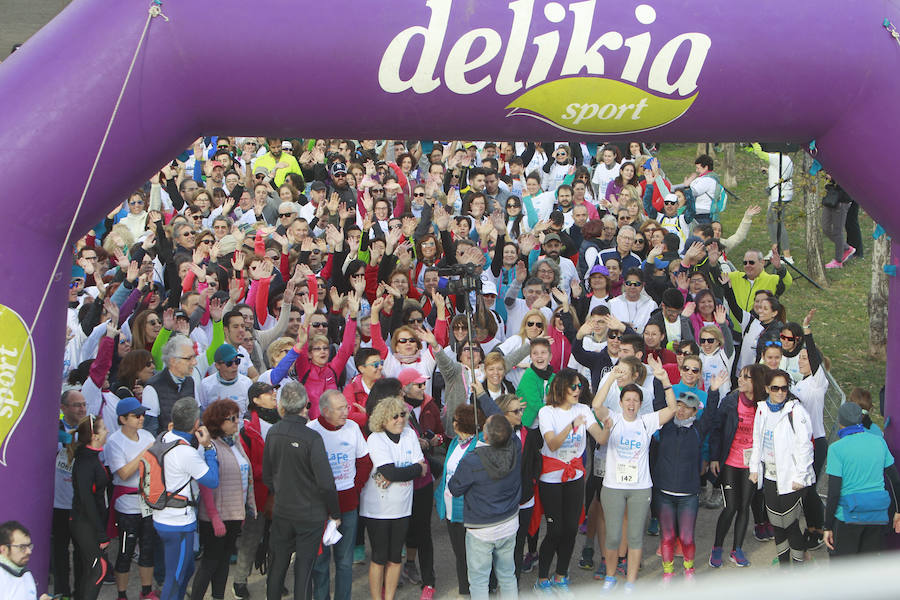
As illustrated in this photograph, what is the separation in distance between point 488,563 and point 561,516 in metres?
0.76

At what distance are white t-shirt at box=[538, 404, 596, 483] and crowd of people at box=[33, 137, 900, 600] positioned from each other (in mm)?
13

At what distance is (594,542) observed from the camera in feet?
24.8

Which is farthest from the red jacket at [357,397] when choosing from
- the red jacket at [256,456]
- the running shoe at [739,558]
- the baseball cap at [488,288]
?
the running shoe at [739,558]

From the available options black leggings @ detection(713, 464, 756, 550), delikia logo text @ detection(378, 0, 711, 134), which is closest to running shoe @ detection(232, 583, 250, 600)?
black leggings @ detection(713, 464, 756, 550)

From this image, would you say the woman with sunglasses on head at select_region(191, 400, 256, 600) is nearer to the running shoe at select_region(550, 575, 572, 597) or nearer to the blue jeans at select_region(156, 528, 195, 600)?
the blue jeans at select_region(156, 528, 195, 600)

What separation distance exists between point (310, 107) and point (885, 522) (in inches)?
165

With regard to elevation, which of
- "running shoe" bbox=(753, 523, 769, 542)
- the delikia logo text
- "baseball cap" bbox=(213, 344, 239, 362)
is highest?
the delikia logo text

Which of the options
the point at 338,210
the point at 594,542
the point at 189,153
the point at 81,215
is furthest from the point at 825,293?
the point at 81,215

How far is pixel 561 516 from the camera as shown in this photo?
6723mm

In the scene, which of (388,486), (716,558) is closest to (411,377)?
(388,486)

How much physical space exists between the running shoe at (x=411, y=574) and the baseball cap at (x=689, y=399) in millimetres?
2096

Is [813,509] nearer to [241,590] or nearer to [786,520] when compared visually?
[786,520]

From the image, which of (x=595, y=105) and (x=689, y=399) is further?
(x=689, y=399)

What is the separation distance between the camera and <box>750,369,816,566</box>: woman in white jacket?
6562mm
